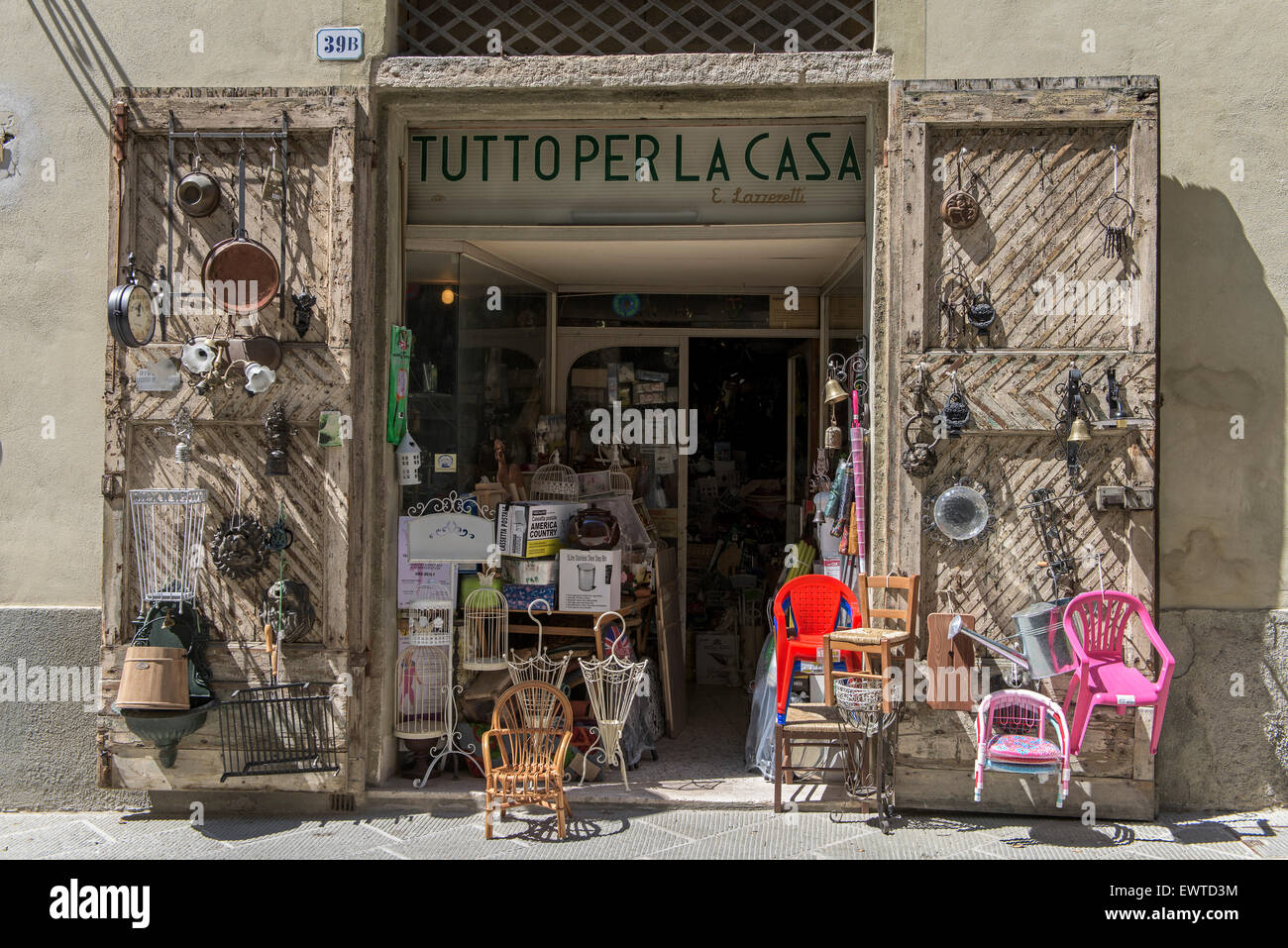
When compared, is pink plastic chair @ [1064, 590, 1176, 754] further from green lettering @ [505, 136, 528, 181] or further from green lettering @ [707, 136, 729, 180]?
green lettering @ [505, 136, 528, 181]

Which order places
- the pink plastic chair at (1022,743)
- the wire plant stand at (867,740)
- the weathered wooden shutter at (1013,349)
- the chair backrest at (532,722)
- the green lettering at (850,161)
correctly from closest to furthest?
the pink plastic chair at (1022,743) → the wire plant stand at (867,740) → the weathered wooden shutter at (1013,349) → the chair backrest at (532,722) → the green lettering at (850,161)

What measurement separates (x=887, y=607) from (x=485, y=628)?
2363mm

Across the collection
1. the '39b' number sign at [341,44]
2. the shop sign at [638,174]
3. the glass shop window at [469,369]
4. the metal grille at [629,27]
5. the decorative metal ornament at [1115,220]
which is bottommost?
the glass shop window at [469,369]

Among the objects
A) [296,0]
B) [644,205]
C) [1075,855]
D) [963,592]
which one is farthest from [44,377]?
[1075,855]

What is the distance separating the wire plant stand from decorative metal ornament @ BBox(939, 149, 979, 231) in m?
2.42

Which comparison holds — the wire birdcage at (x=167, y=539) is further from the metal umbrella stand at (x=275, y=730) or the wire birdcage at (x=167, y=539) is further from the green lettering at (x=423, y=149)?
the green lettering at (x=423, y=149)

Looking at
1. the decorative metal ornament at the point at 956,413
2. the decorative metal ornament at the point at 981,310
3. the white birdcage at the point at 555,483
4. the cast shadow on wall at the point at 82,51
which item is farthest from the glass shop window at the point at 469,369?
the decorative metal ornament at the point at 981,310

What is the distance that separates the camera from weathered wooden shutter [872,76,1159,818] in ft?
17.4

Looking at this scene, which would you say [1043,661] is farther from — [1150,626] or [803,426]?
[803,426]

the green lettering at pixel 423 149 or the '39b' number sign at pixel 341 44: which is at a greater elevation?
the '39b' number sign at pixel 341 44

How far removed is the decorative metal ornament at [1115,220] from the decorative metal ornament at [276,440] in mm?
4414

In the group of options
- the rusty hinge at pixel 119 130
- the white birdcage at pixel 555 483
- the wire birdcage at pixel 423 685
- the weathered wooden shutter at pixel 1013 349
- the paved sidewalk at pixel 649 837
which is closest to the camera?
the paved sidewalk at pixel 649 837

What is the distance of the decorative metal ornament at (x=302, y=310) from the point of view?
18.1 feet

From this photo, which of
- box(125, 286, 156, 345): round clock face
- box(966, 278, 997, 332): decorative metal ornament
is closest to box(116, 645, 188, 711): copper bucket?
box(125, 286, 156, 345): round clock face
